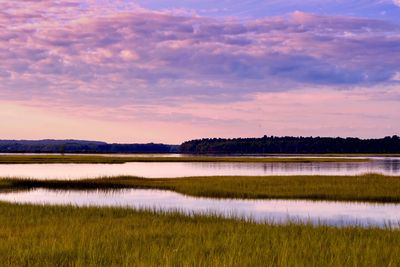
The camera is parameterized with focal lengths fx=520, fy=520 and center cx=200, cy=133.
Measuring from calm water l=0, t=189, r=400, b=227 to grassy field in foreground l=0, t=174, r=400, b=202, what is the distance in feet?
7.24

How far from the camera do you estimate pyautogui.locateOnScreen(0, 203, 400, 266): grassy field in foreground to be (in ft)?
39.8

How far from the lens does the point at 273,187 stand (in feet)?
127

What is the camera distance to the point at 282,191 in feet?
119

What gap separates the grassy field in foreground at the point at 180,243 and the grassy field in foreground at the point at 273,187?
605 inches

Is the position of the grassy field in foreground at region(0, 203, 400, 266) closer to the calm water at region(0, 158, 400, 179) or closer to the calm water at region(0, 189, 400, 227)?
the calm water at region(0, 189, 400, 227)

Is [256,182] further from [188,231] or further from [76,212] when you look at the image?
[188,231]

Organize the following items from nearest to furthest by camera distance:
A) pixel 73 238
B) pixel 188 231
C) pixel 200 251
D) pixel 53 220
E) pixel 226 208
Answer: pixel 200 251 → pixel 73 238 → pixel 188 231 → pixel 53 220 → pixel 226 208

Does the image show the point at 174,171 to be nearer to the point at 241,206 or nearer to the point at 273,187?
the point at 273,187

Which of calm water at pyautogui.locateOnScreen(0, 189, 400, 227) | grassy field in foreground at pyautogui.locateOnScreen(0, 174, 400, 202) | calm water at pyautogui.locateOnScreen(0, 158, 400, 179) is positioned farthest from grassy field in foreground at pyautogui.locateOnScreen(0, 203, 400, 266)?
calm water at pyautogui.locateOnScreen(0, 158, 400, 179)

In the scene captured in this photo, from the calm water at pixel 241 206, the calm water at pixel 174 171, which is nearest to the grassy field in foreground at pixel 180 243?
the calm water at pixel 241 206

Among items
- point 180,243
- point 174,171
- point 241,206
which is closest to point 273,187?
point 241,206

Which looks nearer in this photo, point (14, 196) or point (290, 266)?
point (290, 266)

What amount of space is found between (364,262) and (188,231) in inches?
253

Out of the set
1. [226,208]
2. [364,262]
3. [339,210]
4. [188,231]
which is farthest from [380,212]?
[364,262]
